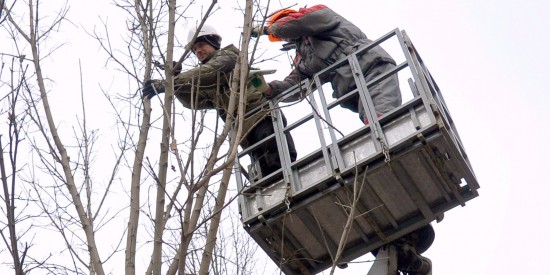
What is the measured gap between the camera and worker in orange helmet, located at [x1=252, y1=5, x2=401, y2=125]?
780 centimetres

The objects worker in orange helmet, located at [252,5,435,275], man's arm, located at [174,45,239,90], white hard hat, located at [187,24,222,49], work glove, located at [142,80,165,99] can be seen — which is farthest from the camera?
white hard hat, located at [187,24,222,49]

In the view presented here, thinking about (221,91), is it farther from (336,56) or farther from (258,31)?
(258,31)

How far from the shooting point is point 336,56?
26.8 feet

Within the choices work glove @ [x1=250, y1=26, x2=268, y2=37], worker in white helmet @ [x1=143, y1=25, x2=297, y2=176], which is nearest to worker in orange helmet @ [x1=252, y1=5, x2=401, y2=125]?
work glove @ [x1=250, y1=26, x2=268, y2=37]

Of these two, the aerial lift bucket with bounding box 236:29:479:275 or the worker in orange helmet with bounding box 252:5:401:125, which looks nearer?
the aerial lift bucket with bounding box 236:29:479:275

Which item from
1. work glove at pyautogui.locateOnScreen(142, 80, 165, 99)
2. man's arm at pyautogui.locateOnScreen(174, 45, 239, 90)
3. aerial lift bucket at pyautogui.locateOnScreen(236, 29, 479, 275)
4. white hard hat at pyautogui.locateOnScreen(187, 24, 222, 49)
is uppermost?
white hard hat at pyautogui.locateOnScreen(187, 24, 222, 49)

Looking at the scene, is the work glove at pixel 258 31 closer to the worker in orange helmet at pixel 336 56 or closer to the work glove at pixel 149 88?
the worker in orange helmet at pixel 336 56

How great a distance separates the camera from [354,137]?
726 centimetres

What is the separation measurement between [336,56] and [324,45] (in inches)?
7.0

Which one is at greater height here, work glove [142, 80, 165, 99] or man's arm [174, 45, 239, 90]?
man's arm [174, 45, 239, 90]

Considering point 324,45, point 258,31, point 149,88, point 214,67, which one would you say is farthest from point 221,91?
point 258,31

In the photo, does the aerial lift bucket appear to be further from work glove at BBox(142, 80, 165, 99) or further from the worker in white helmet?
work glove at BBox(142, 80, 165, 99)

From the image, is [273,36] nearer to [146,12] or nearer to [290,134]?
[290,134]

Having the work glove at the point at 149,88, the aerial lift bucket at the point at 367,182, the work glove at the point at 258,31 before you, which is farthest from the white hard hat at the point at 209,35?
the work glove at the point at 149,88
